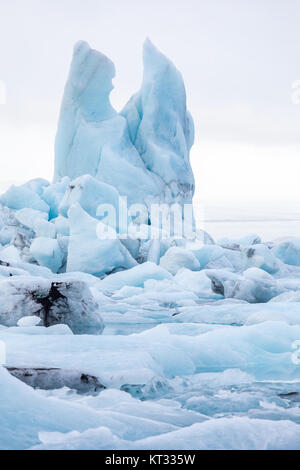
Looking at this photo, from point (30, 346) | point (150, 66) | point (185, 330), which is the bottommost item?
point (185, 330)

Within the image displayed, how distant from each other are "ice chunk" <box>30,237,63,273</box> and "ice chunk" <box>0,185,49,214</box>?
3.59 meters

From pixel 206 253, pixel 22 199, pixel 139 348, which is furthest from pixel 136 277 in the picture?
pixel 22 199

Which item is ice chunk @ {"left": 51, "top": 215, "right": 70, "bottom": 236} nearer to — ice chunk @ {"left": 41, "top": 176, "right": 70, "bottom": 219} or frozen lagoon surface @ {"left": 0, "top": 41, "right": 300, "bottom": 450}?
frozen lagoon surface @ {"left": 0, "top": 41, "right": 300, "bottom": 450}

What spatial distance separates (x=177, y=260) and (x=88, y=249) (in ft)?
6.42

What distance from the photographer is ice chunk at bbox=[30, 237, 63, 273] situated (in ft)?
38.3

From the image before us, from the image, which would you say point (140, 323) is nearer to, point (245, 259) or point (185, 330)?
point (185, 330)

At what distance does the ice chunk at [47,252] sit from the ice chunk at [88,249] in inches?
28.9

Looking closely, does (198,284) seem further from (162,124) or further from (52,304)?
(162,124)

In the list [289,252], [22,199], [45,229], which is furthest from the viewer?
[22,199]

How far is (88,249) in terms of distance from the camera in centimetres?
1084

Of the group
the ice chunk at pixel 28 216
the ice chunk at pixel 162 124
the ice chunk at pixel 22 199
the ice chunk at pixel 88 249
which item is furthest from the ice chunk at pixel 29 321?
the ice chunk at pixel 162 124

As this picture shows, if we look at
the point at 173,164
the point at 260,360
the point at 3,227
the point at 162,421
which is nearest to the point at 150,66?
the point at 173,164
